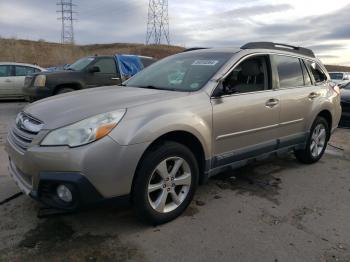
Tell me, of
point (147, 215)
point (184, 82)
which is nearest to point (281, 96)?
point (184, 82)

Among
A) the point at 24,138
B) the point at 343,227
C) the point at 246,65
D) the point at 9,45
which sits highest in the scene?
the point at 9,45

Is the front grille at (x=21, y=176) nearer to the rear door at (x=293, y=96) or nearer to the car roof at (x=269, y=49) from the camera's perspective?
the car roof at (x=269, y=49)

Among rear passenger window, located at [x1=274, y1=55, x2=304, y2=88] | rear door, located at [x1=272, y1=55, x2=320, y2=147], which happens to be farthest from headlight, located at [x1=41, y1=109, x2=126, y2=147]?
rear passenger window, located at [x1=274, y1=55, x2=304, y2=88]

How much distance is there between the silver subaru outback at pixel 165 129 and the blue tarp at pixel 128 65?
21.3ft

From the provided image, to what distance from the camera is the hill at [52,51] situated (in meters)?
44.2

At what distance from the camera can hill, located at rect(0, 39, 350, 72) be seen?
4419 centimetres

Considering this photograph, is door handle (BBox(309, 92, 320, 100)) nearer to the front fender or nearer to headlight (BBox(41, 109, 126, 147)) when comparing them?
the front fender

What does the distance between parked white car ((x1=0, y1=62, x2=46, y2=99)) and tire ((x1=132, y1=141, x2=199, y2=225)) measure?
37.4ft

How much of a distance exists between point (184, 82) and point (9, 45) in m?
45.9

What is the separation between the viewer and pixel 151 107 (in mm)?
3533

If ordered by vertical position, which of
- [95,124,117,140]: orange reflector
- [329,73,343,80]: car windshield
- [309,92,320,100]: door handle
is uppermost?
[329,73,343,80]: car windshield

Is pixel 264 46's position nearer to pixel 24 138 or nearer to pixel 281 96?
pixel 281 96

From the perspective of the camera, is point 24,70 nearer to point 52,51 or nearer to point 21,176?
point 21,176

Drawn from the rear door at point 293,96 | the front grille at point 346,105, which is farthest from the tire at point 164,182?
the front grille at point 346,105
